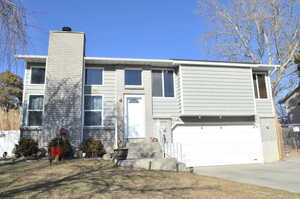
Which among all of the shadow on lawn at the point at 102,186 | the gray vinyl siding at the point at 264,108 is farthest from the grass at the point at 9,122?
the gray vinyl siding at the point at 264,108

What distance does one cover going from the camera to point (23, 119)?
1007cm

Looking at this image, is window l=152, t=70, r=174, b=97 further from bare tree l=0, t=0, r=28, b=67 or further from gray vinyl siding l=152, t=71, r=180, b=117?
bare tree l=0, t=0, r=28, b=67

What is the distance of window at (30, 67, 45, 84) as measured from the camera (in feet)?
35.1

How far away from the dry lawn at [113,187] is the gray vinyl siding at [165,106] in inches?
202

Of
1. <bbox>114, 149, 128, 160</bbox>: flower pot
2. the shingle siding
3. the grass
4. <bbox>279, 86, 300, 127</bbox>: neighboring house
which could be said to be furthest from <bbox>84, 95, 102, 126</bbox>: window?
<bbox>279, 86, 300, 127</bbox>: neighboring house

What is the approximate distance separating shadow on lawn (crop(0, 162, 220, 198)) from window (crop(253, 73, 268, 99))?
29.0ft

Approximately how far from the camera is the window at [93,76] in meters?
11.1

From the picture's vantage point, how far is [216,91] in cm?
1112

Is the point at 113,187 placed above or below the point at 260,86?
below

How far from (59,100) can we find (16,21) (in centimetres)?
727

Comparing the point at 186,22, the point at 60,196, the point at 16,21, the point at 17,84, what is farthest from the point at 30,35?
the point at 17,84

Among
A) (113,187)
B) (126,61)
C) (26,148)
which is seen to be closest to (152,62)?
(126,61)

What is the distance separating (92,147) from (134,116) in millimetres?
2680

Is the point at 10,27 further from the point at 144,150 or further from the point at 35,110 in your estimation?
the point at 35,110
